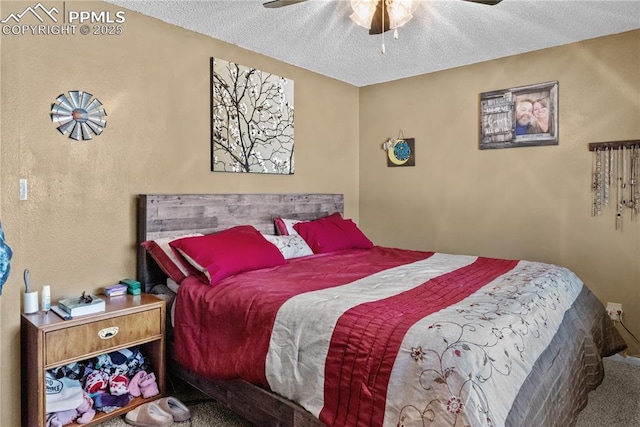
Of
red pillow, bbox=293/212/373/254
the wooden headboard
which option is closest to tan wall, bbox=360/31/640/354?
red pillow, bbox=293/212/373/254

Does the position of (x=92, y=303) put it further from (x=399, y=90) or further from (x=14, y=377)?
(x=399, y=90)

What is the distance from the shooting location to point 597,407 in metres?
2.26

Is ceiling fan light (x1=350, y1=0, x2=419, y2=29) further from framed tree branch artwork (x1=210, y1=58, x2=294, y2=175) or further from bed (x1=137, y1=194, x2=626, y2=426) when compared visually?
bed (x1=137, y1=194, x2=626, y2=426)

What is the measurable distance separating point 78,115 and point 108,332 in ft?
4.08

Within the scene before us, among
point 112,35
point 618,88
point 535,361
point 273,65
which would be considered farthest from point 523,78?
point 112,35

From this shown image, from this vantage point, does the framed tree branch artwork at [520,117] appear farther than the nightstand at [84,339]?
Yes

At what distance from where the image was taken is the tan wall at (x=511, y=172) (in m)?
2.95

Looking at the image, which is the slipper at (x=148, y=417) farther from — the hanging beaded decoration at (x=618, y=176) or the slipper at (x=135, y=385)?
the hanging beaded decoration at (x=618, y=176)

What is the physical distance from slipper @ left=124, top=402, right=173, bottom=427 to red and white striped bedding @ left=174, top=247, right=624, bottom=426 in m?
0.27

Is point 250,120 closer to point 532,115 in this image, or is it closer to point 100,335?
point 100,335

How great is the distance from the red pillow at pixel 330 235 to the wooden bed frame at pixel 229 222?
0.87ft

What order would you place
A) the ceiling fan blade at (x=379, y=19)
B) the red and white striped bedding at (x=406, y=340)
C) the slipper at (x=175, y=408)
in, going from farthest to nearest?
1. the ceiling fan blade at (x=379, y=19)
2. the slipper at (x=175, y=408)
3. the red and white striped bedding at (x=406, y=340)

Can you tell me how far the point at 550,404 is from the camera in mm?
1561

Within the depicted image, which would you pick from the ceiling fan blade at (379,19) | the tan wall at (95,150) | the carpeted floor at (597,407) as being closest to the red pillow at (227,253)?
the tan wall at (95,150)
